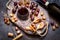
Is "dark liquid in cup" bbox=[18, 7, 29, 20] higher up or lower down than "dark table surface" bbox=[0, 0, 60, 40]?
higher up

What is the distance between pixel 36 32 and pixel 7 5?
285 millimetres

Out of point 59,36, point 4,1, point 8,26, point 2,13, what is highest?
point 4,1

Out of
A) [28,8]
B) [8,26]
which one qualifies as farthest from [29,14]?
[8,26]

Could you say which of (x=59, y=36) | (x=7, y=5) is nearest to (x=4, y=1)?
(x=7, y=5)

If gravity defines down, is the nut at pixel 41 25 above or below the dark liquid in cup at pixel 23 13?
below

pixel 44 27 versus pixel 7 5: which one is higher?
pixel 7 5

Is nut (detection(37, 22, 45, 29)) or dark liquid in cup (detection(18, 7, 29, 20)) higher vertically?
dark liquid in cup (detection(18, 7, 29, 20))

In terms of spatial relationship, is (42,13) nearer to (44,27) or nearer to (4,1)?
(44,27)

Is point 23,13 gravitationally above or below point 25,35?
above

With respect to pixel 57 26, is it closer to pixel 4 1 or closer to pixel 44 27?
pixel 44 27

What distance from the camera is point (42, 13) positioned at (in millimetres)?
1613

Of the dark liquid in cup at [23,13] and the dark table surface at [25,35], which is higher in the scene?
the dark liquid in cup at [23,13]

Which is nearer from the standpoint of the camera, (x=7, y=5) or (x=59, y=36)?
(x=59, y=36)

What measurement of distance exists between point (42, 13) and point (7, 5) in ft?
0.79
